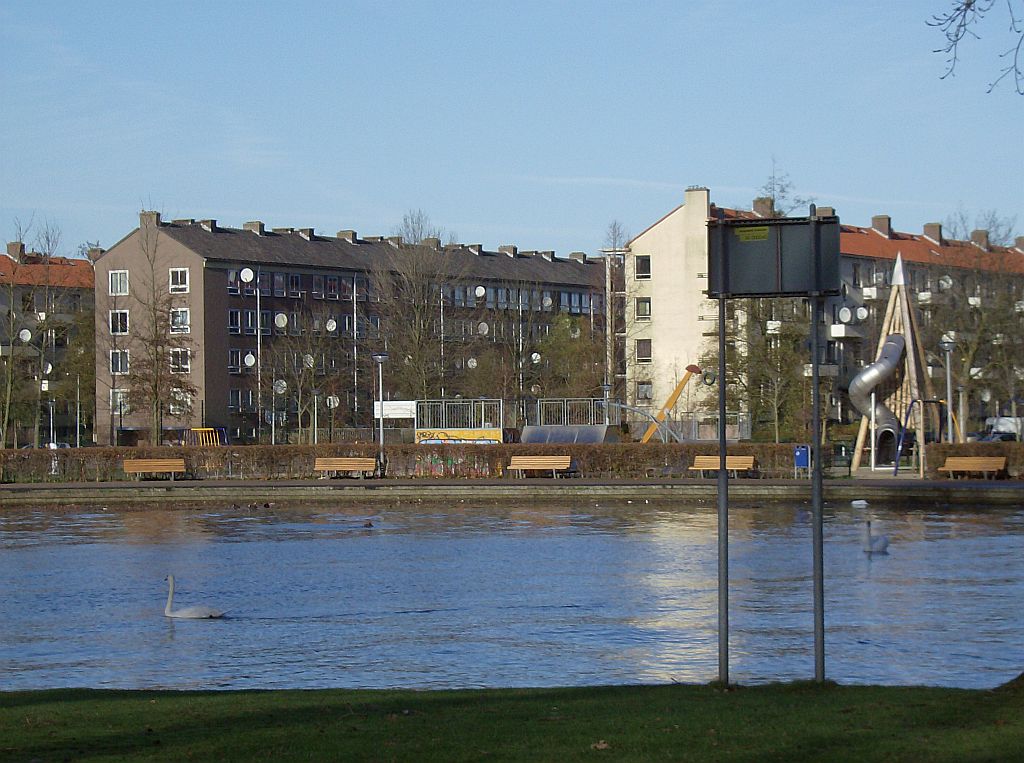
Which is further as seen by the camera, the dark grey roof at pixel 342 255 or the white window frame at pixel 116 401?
the dark grey roof at pixel 342 255

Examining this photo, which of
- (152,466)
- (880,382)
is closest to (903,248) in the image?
(880,382)

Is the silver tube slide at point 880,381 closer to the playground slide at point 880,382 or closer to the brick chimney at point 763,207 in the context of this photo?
the playground slide at point 880,382

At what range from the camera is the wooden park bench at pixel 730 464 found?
49.7 m

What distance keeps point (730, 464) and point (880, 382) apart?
7.39 meters

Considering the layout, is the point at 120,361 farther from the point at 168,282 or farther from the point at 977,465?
the point at 977,465

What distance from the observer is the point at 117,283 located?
357ft

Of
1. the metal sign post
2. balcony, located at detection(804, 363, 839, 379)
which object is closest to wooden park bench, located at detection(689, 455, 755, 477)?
balcony, located at detection(804, 363, 839, 379)

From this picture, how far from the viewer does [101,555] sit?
29094mm

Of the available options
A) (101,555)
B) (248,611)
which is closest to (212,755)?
(248,611)

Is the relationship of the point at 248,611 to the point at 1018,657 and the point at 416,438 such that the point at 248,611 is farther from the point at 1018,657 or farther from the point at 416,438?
the point at 416,438

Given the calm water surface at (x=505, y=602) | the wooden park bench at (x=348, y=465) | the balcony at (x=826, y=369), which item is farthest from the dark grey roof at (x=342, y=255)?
the calm water surface at (x=505, y=602)

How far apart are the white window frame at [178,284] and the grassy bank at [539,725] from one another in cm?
9577

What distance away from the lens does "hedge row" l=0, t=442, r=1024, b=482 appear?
51906mm

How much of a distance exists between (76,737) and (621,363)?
93.3m
